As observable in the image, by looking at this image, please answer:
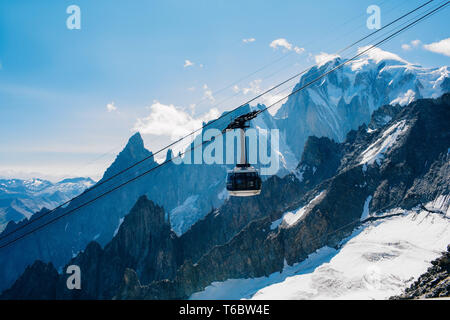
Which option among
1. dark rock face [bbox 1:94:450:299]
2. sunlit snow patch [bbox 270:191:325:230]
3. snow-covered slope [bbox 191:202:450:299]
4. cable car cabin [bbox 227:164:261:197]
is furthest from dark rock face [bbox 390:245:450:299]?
sunlit snow patch [bbox 270:191:325:230]

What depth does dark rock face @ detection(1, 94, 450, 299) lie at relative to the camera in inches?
3789

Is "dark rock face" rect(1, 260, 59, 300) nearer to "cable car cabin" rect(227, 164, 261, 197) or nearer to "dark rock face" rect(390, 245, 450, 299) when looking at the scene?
"dark rock face" rect(390, 245, 450, 299)

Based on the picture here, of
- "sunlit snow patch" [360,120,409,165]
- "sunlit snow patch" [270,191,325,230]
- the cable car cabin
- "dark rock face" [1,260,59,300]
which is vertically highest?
"sunlit snow patch" [360,120,409,165]

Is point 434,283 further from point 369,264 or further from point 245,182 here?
point 245,182

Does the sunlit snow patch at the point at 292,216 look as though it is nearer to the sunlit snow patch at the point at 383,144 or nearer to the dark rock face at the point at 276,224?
the dark rock face at the point at 276,224

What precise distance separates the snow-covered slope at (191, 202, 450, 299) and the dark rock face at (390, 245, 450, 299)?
22.2 ft

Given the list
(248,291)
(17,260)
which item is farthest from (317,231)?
(17,260)

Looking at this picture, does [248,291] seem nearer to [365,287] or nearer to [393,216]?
[365,287]

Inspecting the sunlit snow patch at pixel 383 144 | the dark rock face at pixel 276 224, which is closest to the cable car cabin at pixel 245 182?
the dark rock face at pixel 276 224

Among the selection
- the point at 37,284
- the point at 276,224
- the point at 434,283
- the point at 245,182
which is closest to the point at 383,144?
the point at 276,224

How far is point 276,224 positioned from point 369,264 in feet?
114

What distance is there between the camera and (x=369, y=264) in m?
78.4

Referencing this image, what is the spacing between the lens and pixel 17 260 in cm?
18488
